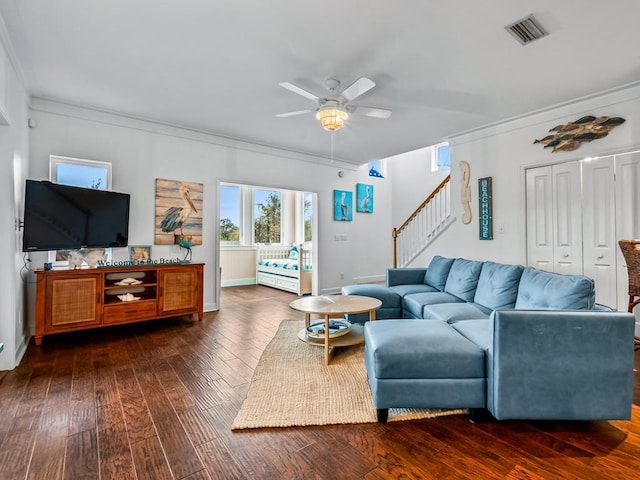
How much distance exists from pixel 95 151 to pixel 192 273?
192 cm

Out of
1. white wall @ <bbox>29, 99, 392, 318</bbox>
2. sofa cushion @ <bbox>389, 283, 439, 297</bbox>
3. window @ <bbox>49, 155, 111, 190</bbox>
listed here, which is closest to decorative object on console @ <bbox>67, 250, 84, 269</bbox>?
white wall @ <bbox>29, 99, 392, 318</bbox>

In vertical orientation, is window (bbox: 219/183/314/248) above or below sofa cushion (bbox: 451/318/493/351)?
above

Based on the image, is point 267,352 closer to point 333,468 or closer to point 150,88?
point 333,468

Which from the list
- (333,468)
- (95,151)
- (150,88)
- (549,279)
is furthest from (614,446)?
(95,151)

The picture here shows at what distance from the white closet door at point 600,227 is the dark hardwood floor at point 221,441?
4.81ft

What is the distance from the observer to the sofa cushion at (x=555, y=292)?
2.21 metres

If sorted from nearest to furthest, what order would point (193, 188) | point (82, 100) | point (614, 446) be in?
point (614, 446) < point (82, 100) < point (193, 188)

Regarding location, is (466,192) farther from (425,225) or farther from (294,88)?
(294,88)

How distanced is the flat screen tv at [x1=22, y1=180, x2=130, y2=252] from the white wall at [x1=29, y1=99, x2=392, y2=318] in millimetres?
336

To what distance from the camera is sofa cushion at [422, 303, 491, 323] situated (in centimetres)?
284

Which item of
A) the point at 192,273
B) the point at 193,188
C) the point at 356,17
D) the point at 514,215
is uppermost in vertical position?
the point at 356,17

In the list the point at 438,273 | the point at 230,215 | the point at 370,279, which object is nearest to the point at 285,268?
the point at 370,279

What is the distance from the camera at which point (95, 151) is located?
398 centimetres

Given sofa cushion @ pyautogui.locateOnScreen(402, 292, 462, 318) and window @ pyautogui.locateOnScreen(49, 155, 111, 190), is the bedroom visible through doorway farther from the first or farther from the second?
sofa cushion @ pyautogui.locateOnScreen(402, 292, 462, 318)
